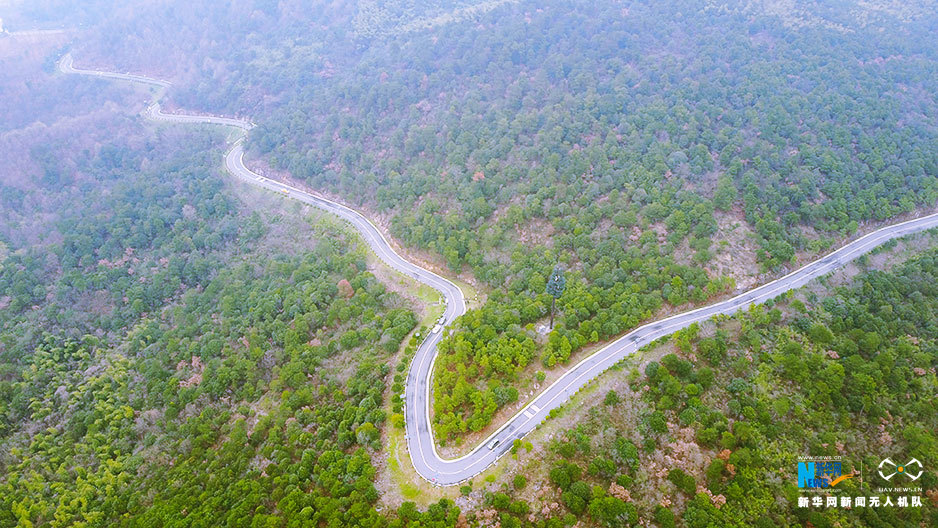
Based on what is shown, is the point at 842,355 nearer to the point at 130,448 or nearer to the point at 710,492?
the point at 710,492

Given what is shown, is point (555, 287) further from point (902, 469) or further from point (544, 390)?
point (902, 469)

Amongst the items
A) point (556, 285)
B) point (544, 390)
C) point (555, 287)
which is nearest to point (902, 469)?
point (544, 390)

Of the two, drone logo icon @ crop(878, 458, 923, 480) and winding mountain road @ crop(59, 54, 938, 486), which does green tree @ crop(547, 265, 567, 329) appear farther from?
drone logo icon @ crop(878, 458, 923, 480)

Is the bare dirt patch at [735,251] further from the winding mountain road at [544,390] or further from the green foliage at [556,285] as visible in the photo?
the green foliage at [556,285]

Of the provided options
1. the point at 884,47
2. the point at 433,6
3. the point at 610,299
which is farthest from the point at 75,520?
the point at 884,47

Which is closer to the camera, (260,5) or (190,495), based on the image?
(190,495)

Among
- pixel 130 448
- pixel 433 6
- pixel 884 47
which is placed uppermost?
pixel 433 6

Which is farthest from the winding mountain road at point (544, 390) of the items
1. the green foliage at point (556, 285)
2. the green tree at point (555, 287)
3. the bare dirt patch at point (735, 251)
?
the green foliage at point (556, 285)

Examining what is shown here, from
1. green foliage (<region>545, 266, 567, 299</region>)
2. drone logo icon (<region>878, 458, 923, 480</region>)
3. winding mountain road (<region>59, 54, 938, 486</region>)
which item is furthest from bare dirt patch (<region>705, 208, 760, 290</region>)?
drone logo icon (<region>878, 458, 923, 480</region>)
